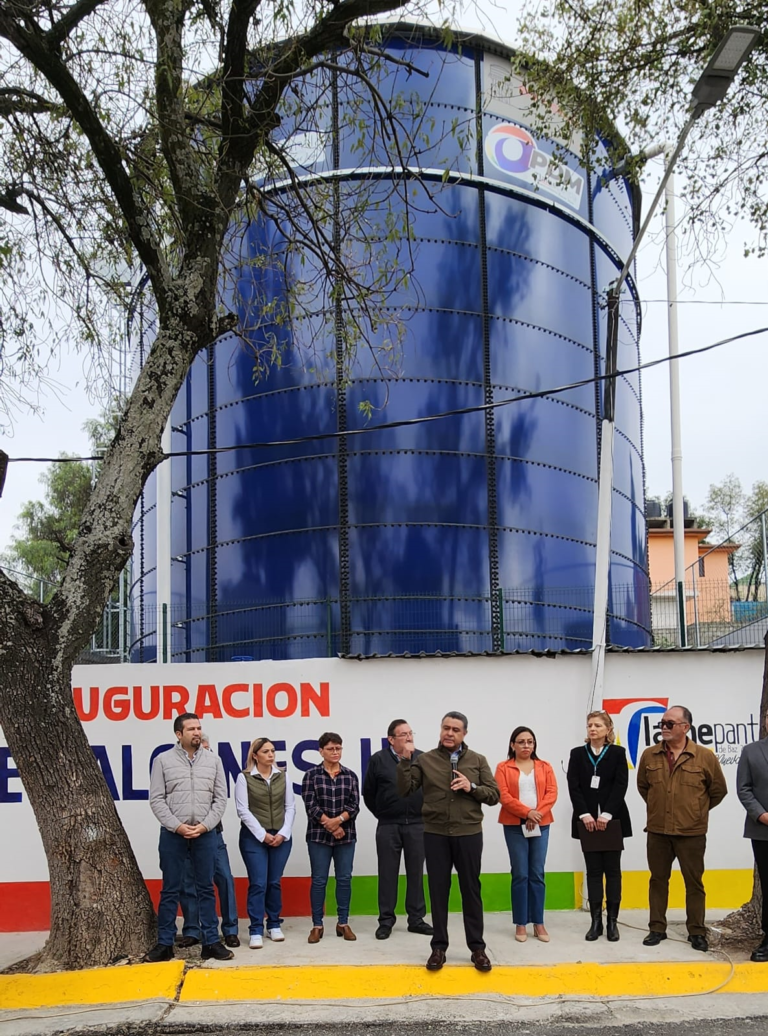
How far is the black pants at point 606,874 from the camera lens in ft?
25.2

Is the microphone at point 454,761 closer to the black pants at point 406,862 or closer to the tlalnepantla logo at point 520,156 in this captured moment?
the black pants at point 406,862

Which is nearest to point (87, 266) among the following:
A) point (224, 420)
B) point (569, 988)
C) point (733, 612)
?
point (224, 420)

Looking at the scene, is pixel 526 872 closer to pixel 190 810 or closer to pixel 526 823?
pixel 526 823

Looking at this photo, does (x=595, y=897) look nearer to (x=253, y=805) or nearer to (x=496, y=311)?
(x=253, y=805)

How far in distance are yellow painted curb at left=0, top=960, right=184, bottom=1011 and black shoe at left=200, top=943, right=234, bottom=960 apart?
1.47 ft

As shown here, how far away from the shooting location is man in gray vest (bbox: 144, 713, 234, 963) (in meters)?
7.45

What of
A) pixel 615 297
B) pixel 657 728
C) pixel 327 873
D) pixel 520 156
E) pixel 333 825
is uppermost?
pixel 520 156

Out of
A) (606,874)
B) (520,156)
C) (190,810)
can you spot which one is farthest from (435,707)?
(520,156)

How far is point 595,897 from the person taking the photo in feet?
25.5

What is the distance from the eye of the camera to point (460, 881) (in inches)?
280

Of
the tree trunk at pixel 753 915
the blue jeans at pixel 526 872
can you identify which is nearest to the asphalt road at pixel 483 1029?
the tree trunk at pixel 753 915

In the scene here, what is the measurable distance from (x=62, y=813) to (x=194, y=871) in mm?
1124

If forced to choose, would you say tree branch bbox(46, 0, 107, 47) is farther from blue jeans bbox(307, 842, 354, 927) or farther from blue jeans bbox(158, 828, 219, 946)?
blue jeans bbox(307, 842, 354, 927)

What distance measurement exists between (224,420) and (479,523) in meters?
3.95
